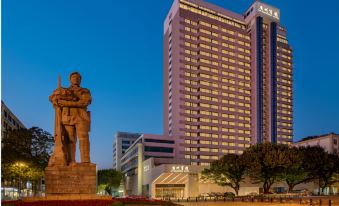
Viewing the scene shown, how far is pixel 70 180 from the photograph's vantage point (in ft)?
74.0

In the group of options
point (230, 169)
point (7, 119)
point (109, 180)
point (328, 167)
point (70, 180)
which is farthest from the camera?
point (109, 180)

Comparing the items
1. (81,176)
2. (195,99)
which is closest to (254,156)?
(81,176)

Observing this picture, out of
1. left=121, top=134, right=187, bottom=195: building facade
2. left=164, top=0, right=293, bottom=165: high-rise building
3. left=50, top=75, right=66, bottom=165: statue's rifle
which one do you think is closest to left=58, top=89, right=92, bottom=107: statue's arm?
left=50, top=75, right=66, bottom=165: statue's rifle

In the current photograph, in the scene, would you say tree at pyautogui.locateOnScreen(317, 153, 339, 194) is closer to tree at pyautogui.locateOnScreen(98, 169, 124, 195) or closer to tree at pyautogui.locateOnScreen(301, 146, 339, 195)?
tree at pyautogui.locateOnScreen(301, 146, 339, 195)

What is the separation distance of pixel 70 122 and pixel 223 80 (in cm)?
14845

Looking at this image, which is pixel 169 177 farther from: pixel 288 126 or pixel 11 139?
pixel 288 126

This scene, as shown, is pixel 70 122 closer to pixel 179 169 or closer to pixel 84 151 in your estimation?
pixel 84 151

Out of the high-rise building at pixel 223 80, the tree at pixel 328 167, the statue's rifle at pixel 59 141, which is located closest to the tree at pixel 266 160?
the tree at pixel 328 167

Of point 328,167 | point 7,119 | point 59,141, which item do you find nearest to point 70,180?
point 59,141

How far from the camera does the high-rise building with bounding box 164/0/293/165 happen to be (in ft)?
511

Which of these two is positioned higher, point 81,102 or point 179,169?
point 81,102

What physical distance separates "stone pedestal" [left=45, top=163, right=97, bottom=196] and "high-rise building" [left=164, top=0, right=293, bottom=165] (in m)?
125

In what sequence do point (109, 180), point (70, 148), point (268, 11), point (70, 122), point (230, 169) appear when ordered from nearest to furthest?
point (70, 122), point (70, 148), point (230, 169), point (109, 180), point (268, 11)

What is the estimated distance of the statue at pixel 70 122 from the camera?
23516 millimetres
